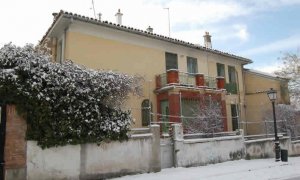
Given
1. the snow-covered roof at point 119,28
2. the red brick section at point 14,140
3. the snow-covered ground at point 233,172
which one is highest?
the snow-covered roof at point 119,28

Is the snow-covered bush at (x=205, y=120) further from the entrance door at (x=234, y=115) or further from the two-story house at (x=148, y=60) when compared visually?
the entrance door at (x=234, y=115)

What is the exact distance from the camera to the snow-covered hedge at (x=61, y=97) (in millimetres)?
10812

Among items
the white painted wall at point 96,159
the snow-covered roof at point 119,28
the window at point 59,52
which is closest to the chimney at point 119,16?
the snow-covered roof at point 119,28

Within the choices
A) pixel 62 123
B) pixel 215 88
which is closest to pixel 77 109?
pixel 62 123

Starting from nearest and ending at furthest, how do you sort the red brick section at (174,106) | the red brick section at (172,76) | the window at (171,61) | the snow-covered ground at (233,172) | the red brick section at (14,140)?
the red brick section at (14,140), the snow-covered ground at (233,172), the red brick section at (174,106), the red brick section at (172,76), the window at (171,61)

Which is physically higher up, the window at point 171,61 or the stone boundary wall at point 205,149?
the window at point 171,61

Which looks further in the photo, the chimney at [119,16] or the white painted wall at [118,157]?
the chimney at [119,16]

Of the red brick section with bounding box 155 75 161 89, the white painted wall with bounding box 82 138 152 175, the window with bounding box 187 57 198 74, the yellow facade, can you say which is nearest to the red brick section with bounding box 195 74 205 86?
the window with bounding box 187 57 198 74

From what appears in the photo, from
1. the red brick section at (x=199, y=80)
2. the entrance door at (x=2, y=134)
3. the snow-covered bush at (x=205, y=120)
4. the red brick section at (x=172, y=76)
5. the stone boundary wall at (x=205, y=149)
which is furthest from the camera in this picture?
the red brick section at (x=199, y=80)

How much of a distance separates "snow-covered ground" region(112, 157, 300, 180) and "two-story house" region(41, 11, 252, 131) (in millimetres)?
3818

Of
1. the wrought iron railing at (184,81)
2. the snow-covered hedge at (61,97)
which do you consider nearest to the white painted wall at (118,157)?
the snow-covered hedge at (61,97)

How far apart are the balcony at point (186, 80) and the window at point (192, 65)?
3.18 feet

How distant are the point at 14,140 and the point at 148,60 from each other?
1176cm

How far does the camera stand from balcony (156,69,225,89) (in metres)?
20.2
